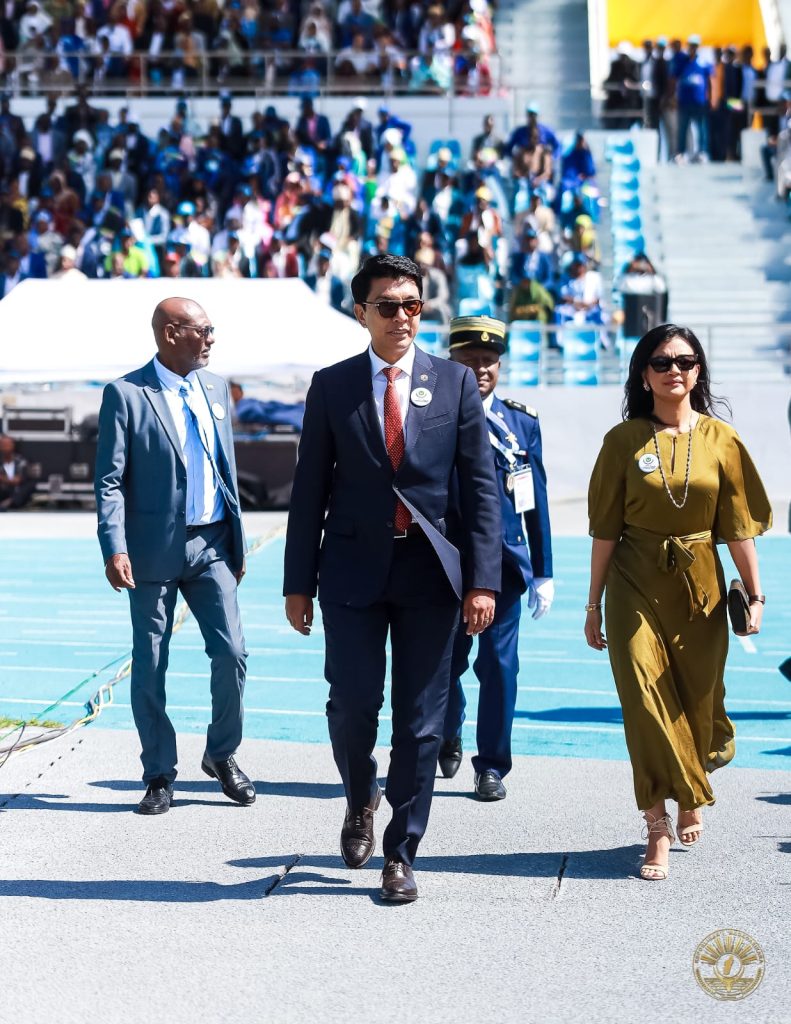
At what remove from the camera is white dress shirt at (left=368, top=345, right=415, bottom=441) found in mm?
5094

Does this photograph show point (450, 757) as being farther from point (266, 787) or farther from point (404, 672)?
point (404, 672)

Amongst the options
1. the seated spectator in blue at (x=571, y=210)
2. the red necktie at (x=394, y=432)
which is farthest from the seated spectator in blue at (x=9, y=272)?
the red necktie at (x=394, y=432)

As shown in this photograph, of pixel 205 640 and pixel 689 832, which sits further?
pixel 205 640

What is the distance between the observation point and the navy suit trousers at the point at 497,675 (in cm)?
636

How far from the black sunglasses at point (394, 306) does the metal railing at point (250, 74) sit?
23080 millimetres

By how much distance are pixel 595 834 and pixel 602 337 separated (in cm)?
1640

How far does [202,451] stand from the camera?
6.29 m

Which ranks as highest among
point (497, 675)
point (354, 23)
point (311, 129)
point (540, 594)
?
point (354, 23)

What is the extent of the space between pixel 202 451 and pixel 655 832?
7.50 ft

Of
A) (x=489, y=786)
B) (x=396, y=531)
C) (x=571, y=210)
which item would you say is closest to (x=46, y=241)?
(x=571, y=210)

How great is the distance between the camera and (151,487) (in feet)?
20.2

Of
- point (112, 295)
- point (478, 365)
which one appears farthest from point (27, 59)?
point (478, 365)

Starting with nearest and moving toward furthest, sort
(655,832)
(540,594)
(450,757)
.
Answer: (655,832), (540,594), (450,757)

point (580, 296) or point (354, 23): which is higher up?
point (354, 23)
